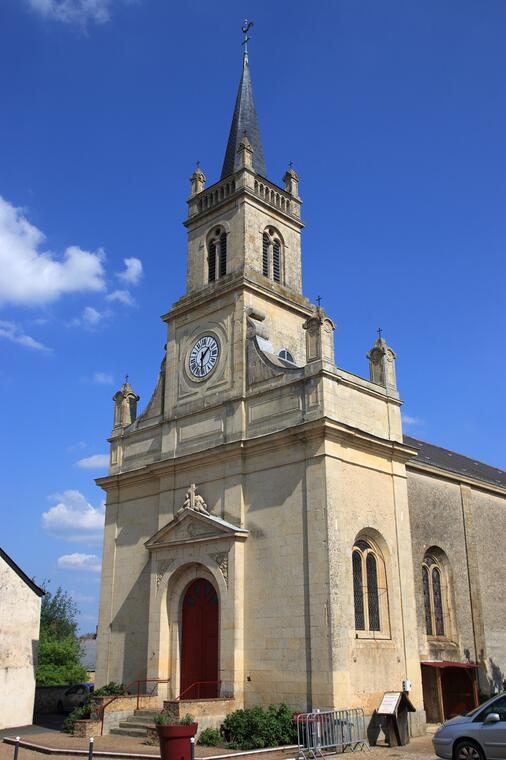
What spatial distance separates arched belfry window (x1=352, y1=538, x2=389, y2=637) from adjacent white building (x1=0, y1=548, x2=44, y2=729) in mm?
10989

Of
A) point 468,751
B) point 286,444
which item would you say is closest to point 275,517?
point 286,444

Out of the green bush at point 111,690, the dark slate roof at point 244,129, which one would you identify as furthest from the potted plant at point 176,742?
the dark slate roof at point 244,129

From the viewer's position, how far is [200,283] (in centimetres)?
2592

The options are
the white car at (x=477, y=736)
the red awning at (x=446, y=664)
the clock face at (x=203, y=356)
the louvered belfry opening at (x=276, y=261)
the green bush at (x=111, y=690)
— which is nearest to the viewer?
the white car at (x=477, y=736)

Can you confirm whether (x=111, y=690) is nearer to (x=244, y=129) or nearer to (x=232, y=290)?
(x=232, y=290)

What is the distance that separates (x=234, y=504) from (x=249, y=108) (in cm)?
1649

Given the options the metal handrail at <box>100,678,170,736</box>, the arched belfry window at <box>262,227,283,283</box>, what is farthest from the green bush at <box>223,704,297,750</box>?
the arched belfry window at <box>262,227,283,283</box>

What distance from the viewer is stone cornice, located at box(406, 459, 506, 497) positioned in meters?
23.4

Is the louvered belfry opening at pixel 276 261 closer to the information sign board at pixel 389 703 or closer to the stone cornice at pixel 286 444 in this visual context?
the stone cornice at pixel 286 444

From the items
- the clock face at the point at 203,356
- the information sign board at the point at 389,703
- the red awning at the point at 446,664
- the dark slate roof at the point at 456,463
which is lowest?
the information sign board at the point at 389,703

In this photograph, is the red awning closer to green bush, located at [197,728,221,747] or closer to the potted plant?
green bush, located at [197,728,221,747]

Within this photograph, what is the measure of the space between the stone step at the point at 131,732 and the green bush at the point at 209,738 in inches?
85.0

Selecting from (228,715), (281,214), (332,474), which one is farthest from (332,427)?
(281,214)

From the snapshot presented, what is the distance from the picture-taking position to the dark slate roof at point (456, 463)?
2719 cm
